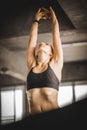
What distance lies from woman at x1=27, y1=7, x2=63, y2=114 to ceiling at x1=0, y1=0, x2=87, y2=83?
12 centimetres

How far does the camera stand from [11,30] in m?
2.74

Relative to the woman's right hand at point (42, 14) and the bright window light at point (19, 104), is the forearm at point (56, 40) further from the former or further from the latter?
the bright window light at point (19, 104)

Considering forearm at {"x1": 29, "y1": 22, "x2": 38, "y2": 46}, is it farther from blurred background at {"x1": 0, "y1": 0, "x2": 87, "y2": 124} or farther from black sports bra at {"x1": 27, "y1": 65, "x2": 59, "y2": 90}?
black sports bra at {"x1": 27, "y1": 65, "x2": 59, "y2": 90}

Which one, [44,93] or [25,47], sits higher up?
[25,47]

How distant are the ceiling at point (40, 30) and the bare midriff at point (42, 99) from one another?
0.30 metres

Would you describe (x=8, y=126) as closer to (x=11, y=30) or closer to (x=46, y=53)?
(x=46, y=53)

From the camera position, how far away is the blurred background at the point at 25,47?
2.32 meters

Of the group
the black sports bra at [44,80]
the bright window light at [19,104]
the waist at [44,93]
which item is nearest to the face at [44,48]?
the black sports bra at [44,80]

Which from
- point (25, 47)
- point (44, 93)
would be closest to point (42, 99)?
point (44, 93)

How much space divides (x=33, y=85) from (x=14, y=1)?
0.99 meters

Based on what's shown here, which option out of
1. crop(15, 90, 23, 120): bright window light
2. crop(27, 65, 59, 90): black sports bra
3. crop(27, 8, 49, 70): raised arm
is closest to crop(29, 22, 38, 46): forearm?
crop(27, 8, 49, 70): raised arm

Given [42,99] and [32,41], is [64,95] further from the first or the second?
[32,41]

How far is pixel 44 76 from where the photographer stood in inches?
84.9

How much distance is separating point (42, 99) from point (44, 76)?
0.57 ft
